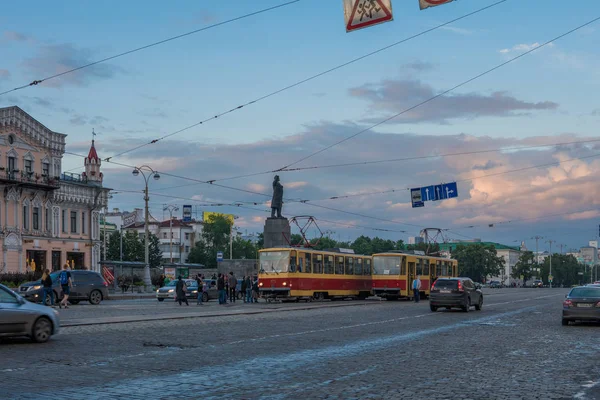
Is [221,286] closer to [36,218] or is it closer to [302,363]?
[302,363]

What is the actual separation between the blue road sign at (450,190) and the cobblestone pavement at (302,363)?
23.1 metres

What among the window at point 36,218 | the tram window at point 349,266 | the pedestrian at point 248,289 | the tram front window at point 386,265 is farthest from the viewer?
the window at point 36,218

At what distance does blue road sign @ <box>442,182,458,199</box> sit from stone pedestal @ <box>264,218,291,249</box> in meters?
12.5

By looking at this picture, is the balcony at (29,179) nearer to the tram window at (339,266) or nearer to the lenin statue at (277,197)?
the lenin statue at (277,197)

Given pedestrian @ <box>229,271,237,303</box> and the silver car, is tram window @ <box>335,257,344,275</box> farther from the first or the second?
the silver car

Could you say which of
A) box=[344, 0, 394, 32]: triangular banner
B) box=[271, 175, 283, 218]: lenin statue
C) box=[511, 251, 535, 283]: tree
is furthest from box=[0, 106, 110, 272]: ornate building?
box=[511, 251, 535, 283]: tree

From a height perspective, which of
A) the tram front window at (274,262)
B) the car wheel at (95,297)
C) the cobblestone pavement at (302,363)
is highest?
the tram front window at (274,262)

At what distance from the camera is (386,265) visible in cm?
4944

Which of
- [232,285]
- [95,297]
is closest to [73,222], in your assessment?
[232,285]

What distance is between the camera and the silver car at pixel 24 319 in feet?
55.2

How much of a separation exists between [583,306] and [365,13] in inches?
555

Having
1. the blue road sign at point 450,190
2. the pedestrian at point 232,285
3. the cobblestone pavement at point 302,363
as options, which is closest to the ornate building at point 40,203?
the pedestrian at point 232,285

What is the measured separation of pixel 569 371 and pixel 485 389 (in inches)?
117

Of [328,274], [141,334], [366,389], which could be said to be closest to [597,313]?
[141,334]
